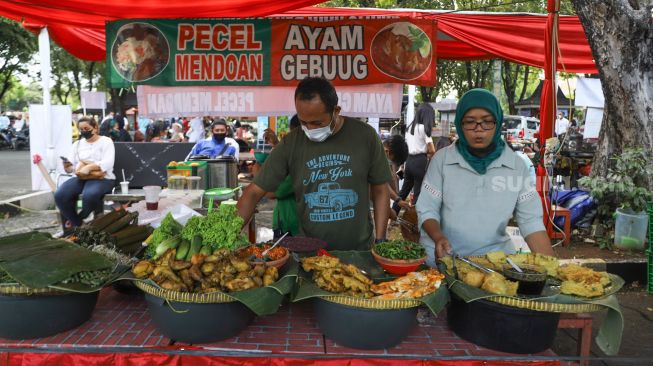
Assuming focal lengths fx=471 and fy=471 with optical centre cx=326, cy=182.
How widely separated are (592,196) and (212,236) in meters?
5.48

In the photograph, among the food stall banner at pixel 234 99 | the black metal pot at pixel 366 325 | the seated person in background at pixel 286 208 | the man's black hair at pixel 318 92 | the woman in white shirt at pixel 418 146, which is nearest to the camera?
the black metal pot at pixel 366 325

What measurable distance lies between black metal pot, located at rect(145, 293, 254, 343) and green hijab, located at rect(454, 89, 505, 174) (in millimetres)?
1387

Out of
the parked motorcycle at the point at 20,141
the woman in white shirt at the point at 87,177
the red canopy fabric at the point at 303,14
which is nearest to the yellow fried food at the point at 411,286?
the red canopy fabric at the point at 303,14

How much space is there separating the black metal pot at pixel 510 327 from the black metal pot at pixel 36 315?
5.53 feet

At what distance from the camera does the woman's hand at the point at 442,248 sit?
234cm

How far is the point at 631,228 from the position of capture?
19.1 ft

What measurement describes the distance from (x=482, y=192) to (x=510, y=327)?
82cm

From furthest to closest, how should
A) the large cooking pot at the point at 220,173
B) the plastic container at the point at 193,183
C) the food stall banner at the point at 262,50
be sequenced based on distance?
the large cooking pot at the point at 220,173, the plastic container at the point at 193,183, the food stall banner at the point at 262,50

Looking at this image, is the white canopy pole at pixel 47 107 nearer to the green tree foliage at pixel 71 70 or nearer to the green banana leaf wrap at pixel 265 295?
the green banana leaf wrap at pixel 265 295

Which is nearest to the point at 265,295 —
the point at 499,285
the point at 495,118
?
the point at 499,285

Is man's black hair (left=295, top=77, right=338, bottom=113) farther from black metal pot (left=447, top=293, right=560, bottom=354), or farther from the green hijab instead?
black metal pot (left=447, top=293, right=560, bottom=354)

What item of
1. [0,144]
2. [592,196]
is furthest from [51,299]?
[0,144]

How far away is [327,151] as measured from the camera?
2914 mm

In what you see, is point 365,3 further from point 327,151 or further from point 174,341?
point 174,341
